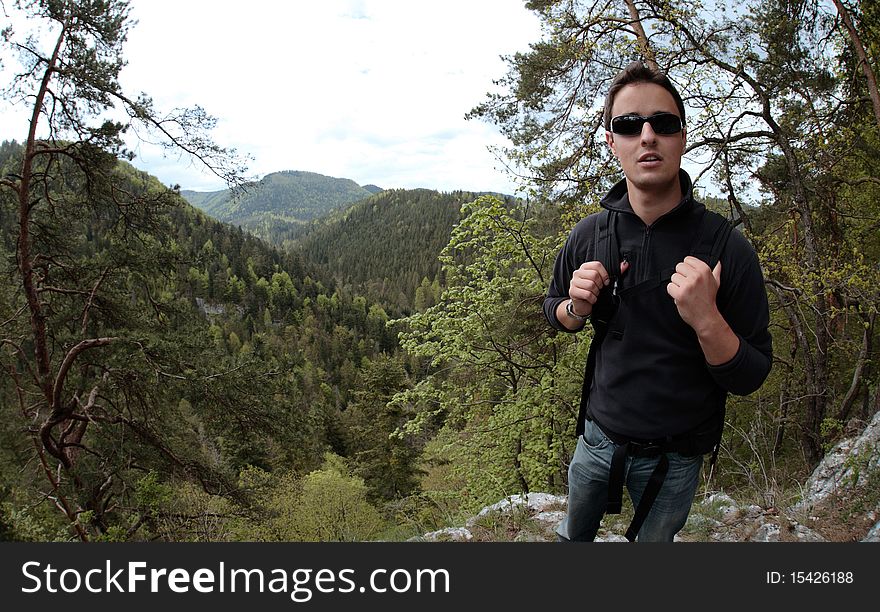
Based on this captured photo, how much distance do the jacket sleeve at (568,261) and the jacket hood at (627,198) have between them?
87 millimetres

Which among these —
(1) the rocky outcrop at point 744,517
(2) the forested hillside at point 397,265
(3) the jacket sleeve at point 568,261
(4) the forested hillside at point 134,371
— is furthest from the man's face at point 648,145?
(2) the forested hillside at point 397,265

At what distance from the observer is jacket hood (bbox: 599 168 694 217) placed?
167 cm

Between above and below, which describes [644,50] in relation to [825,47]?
below

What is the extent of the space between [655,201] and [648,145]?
0.19 meters

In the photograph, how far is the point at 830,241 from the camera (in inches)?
370

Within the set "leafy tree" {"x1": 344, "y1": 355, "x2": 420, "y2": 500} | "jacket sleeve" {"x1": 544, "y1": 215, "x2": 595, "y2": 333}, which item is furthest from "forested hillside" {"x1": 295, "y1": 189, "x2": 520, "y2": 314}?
"jacket sleeve" {"x1": 544, "y1": 215, "x2": 595, "y2": 333}

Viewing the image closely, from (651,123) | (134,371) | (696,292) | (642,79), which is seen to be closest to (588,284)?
(696,292)

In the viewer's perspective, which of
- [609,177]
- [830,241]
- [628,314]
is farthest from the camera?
[830,241]

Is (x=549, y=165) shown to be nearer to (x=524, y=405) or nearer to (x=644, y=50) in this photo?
(x=644, y=50)

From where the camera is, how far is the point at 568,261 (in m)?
1.99

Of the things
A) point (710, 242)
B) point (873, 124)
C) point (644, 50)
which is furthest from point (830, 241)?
point (710, 242)

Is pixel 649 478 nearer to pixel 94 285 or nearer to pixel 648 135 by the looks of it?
pixel 648 135

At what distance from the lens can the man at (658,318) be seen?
61.9 inches
